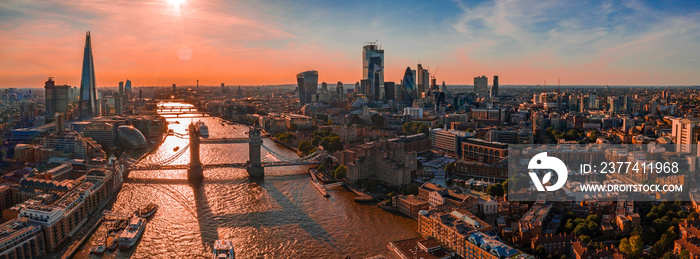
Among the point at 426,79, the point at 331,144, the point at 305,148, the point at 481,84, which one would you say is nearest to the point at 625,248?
the point at 331,144

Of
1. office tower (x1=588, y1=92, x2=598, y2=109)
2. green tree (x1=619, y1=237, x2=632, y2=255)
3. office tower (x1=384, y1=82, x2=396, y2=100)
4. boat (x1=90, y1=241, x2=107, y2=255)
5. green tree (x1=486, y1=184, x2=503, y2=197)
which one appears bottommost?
boat (x1=90, y1=241, x2=107, y2=255)

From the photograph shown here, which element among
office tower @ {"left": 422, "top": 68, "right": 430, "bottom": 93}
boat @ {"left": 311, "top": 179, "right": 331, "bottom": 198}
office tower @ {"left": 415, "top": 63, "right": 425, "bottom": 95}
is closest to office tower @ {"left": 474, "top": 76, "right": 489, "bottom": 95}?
office tower @ {"left": 422, "top": 68, "right": 430, "bottom": 93}

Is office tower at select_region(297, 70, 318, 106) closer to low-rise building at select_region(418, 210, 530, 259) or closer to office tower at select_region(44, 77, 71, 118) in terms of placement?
office tower at select_region(44, 77, 71, 118)

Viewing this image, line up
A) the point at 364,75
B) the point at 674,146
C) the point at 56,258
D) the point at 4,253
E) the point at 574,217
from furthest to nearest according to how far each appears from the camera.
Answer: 1. the point at 364,75
2. the point at 674,146
3. the point at 574,217
4. the point at 56,258
5. the point at 4,253

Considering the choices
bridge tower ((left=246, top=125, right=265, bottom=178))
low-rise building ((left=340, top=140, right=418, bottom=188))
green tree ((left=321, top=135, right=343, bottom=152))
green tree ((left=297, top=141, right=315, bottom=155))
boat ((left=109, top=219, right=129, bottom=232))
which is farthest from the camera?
green tree ((left=321, top=135, right=343, bottom=152))

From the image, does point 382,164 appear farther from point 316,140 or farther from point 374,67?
point 374,67

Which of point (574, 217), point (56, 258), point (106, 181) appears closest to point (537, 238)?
point (574, 217)

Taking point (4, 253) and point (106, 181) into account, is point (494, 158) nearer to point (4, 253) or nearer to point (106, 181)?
point (106, 181)
